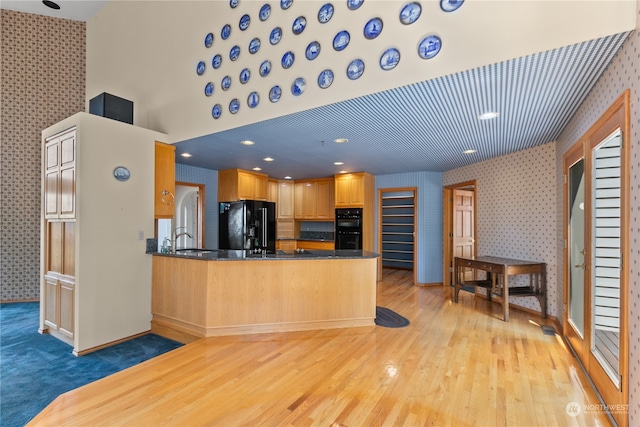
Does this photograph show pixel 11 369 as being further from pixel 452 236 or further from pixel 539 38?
pixel 452 236

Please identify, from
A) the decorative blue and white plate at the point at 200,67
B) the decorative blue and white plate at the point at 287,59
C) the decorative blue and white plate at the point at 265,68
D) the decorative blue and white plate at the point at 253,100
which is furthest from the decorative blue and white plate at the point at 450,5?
the decorative blue and white plate at the point at 200,67

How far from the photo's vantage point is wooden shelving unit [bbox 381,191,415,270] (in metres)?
7.99

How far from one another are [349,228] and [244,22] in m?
4.01

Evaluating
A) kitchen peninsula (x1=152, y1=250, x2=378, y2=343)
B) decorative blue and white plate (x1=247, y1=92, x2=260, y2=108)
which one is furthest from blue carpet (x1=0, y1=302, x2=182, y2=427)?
decorative blue and white plate (x1=247, y1=92, x2=260, y2=108)

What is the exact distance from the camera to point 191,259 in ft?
11.4

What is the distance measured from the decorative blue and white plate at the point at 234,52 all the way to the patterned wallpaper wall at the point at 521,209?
4008mm

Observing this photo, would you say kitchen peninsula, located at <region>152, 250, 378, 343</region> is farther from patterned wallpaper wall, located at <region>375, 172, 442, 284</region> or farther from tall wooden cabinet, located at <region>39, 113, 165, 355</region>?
patterned wallpaper wall, located at <region>375, 172, 442, 284</region>

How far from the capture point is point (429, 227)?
6.14 meters

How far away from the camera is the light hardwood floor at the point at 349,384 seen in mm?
1944

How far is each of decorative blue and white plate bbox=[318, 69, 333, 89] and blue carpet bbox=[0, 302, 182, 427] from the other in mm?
3058

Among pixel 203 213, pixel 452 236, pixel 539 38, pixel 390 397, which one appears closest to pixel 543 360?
pixel 390 397

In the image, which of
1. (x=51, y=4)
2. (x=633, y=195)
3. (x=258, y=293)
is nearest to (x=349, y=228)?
(x=258, y=293)

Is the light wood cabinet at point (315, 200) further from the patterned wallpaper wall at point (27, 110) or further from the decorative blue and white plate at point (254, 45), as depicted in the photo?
the patterned wallpaper wall at point (27, 110)

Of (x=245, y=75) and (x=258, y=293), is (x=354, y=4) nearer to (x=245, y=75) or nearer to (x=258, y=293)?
(x=245, y=75)
